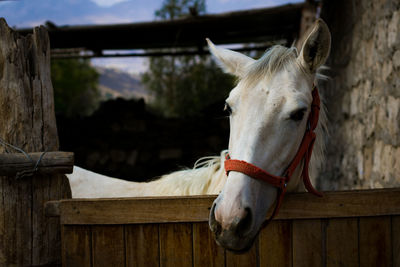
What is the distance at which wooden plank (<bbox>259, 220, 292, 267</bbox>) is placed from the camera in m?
1.49

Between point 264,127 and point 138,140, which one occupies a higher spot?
point 264,127

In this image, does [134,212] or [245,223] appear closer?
[245,223]

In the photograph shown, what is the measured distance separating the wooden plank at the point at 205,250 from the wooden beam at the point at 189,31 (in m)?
3.95

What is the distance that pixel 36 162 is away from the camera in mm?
1461

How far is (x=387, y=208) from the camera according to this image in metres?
1.51

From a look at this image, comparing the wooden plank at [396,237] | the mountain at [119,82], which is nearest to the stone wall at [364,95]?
the wooden plank at [396,237]

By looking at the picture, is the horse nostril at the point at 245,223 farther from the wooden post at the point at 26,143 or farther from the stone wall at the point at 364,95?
the stone wall at the point at 364,95

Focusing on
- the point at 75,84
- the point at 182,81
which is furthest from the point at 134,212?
the point at 75,84

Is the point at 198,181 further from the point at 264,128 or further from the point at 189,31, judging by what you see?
the point at 189,31

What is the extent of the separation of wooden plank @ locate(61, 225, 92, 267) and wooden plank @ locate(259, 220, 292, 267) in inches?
32.4

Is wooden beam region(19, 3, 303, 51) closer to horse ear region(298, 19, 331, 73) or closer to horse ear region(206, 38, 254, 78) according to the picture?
horse ear region(206, 38, 254, 78)

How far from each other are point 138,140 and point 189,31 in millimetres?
2929

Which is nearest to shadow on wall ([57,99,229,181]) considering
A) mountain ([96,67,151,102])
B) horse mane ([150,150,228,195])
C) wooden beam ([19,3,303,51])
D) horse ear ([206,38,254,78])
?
wooden beam ([19,3,303,51])

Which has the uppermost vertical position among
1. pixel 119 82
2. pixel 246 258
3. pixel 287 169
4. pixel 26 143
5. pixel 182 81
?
pixel 119 82
